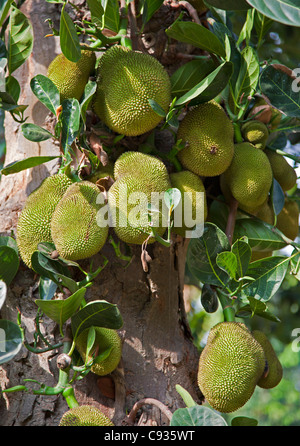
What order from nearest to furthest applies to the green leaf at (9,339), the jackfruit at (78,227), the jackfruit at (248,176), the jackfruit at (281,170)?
the green leaf at (9,339), the jackfruit at (78,227), the jackfruit at (248,176), the jackfruit at (281,170)

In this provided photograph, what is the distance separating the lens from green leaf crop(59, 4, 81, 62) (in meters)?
0.97

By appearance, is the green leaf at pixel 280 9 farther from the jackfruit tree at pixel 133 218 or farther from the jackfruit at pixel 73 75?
the jackfruit at pixel 73 75

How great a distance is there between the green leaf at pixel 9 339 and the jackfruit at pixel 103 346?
16cm

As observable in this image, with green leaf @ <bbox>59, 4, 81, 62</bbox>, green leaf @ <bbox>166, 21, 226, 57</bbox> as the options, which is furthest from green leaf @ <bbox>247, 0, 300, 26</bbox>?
green leaf @ <bbox>59, 4, 81, 62</bbox>

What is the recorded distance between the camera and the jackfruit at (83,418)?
0.85 m

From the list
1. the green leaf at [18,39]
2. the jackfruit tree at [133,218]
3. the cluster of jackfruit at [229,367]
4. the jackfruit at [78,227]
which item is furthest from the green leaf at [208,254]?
the green leaf at [18,39]

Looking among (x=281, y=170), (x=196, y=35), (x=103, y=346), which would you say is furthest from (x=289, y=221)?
(x=103, y=346)

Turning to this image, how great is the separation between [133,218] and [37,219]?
0.20 m

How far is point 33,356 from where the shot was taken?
1.05 metres

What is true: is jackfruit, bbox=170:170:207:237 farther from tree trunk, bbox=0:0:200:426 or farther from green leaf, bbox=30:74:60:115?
green leaf, bbox=30:74:60:115

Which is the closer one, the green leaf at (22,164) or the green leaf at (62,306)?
the green leaf at (62,306)

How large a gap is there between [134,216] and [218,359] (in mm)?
318

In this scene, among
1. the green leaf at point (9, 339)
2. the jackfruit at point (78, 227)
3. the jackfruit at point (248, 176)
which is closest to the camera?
the green leaf at point (9, 339)

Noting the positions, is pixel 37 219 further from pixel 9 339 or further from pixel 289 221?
pixel 289 221
